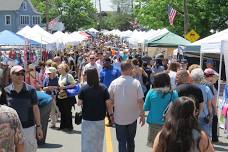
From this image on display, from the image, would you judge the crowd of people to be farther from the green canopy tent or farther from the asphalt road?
the green canopy tent

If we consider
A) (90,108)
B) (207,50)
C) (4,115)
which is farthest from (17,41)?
(4,115)

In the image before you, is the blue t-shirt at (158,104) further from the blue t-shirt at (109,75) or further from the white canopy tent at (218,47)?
the blue t-shirt at (109,75)

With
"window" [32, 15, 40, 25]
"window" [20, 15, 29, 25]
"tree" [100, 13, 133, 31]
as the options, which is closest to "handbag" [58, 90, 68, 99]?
"window" [20, 15, 29, 25]

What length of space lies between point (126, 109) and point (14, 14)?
86910 millimetres

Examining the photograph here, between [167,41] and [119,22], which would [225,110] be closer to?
[167,41]

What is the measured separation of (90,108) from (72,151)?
85.3 inches

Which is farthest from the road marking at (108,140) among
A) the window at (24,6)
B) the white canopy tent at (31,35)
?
the window at (24,6)

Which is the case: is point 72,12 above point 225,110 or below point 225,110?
above

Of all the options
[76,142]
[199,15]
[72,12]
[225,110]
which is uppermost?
[72,12]

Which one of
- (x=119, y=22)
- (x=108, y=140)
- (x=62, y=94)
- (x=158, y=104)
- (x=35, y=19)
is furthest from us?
(x=119, y=22)

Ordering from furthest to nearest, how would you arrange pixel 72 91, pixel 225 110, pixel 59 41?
pixel 59 41, pixel 72 91, pixel 225 110

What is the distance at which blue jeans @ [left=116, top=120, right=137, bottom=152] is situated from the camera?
28.7ft

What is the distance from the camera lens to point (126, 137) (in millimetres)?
8797

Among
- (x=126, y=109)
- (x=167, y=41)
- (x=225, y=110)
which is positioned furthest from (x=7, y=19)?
(x=126, y=109)
